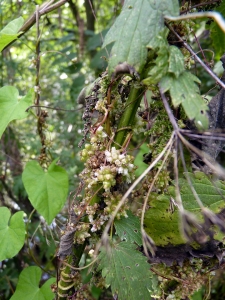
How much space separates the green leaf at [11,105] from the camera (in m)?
0.80

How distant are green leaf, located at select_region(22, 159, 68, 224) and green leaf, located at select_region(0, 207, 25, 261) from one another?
130 mm

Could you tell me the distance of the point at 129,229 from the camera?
69 centimetres

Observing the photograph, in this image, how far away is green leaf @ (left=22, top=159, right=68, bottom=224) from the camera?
2.59 feet

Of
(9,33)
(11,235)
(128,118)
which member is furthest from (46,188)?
(9,33)

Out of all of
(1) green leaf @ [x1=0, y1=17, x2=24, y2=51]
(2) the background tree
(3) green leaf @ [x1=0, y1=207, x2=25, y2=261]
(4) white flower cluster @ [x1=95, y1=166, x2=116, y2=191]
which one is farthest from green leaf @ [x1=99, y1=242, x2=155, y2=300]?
(1) green leaf @ [x1=0, y1=17, x2=24, y2=51]

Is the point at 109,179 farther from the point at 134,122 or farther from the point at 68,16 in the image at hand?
the point at 68,16

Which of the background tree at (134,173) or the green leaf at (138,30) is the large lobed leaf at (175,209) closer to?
the background tree at (134,173)

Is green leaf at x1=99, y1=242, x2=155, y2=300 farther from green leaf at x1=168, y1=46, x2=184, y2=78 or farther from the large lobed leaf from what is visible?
green leaf at x1=168, y1=46, x2=184, y2=78

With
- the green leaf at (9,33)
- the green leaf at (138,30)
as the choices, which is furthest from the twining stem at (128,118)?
the green leaf at (9,33)

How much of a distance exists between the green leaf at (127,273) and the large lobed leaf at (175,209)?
80 millimetres

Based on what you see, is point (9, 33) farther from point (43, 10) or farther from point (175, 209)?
point (175, 209)

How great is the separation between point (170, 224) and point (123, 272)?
0.15 meters

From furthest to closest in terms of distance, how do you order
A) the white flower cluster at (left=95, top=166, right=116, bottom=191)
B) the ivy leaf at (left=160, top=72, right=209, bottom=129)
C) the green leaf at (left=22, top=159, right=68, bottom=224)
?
the green leaf at (left=22, top=159, right=68, bottom=224)
the white flower cluster at (left=95, top=166, right=116, bottom=191)
the ivy leaf at (left=160, top=72, right=209, bottom=129)

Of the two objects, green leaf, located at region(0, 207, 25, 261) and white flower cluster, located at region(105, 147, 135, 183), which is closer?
white flower cluster, located at region(105, 147, 135, 183)
